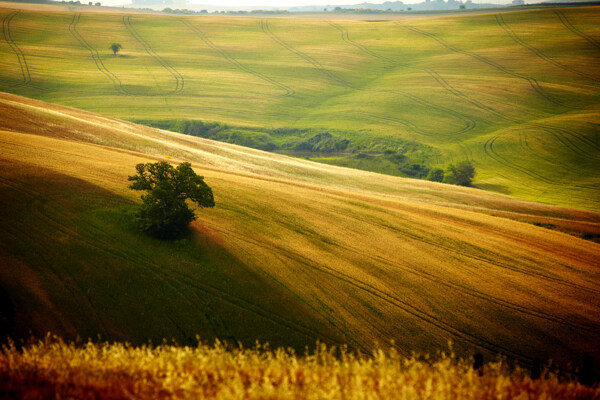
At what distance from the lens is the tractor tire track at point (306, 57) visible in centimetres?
13012

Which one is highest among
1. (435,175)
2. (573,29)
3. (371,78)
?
(573,29)

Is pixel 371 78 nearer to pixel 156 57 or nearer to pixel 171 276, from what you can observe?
pixel 156 57

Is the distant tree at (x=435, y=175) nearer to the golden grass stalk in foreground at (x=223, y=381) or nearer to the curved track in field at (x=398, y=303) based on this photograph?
the curved track in field at (x=398, y=303)

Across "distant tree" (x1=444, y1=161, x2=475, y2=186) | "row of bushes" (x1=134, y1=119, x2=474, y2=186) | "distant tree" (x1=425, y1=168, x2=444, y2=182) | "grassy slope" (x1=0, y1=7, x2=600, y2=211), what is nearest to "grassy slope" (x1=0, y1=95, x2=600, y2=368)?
"distant tree" (x1=444, y1=161, x2=475, y2=186)

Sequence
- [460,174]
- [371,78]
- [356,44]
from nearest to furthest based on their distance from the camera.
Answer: [460,174] < [371,78] < [356,44]

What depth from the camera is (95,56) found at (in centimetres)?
12675

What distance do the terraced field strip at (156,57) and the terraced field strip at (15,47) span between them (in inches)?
1301

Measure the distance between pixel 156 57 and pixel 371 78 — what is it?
227 ft

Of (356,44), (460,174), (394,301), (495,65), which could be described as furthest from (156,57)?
(394,301)

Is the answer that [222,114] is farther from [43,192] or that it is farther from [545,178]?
[43,192]

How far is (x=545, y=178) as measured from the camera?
3068 inches

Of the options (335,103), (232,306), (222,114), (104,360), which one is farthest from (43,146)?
(335,103)

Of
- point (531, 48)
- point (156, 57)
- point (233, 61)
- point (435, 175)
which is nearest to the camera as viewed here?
point (435, 175)

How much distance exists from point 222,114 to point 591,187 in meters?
79.8
